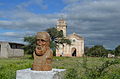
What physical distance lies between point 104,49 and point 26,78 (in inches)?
113

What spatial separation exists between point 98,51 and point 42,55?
1.95 meters

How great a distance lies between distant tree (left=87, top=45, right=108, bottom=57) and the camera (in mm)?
7244

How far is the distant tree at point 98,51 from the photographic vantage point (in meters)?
7.24

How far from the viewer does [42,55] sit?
7418 millimetres

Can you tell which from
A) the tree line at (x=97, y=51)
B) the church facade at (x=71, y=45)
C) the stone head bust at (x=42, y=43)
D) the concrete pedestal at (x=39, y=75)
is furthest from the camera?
the church facade at (x=71, y=45)

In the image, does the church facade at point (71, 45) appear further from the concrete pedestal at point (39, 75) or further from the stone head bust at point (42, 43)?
the concrete pedestal at point (39, 75)

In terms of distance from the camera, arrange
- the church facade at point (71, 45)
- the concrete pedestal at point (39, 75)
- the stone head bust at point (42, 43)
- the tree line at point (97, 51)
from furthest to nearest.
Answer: the church facade at point (71, 45)
the stone head bust at point (42, 43)
the tree line at point (97, 51)
the concrete pedestal at point (39, 75)

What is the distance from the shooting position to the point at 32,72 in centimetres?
686

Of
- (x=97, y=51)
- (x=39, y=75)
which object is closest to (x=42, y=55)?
(x=39, y=75)

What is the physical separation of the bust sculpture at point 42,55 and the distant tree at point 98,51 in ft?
4.65

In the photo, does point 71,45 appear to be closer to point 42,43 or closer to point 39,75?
point 42,43

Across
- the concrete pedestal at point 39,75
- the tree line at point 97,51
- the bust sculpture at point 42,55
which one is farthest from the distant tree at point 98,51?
the bust sculpture at point 42,55

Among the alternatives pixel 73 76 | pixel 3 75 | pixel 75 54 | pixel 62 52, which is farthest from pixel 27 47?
pixel 73 76

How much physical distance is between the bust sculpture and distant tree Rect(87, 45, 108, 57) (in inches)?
55.7
